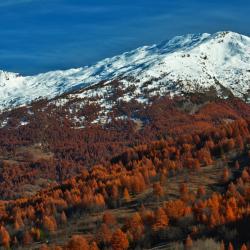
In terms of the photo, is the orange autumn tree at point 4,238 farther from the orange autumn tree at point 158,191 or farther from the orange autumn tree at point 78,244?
the orange autumn tree at point 158,191

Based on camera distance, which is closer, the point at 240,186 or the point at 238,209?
the point at 238,209

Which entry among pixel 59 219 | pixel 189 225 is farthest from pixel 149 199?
pixel 189 225

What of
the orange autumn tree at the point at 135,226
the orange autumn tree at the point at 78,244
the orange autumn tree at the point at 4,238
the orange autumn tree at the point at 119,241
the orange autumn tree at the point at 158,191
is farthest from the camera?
the orange autumn tree at the point at 158,191

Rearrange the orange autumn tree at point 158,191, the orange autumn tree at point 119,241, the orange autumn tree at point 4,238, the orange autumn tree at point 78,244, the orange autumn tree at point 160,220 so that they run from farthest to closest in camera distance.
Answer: the orange autumn tree at point 158,191
the orange autumn tree at point 4,238
the orange autumn tree at point 160,220
the orange autumn tree at point 78,244
the orange autumn tree at point 119,241

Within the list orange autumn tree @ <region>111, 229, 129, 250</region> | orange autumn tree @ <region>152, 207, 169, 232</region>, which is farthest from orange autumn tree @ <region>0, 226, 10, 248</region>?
orange autumn tree @ <region>152, 207, 169, 232</region>

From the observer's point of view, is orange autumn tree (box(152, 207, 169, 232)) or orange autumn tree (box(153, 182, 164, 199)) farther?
orange autumn tree (box(153, 182, 164, 199))

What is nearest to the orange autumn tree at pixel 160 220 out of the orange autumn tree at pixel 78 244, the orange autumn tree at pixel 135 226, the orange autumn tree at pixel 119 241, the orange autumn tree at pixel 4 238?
the orange autumn tree at pixel 135 226

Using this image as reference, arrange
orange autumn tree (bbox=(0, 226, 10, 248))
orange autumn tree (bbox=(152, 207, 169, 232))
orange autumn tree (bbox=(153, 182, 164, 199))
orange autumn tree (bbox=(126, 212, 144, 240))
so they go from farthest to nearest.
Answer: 1. orange autumn tree (bbox=(153, 182, 164, 199))
2. orange autumn tree (bbox=(0, 226, 10, 248))
3. orange autumn tree (bbox=(152, 207, 169, 232))
4. orange autumn tree (bbox=(126, 212, 144, 240))

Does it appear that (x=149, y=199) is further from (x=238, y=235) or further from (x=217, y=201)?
(x=238, y=235)

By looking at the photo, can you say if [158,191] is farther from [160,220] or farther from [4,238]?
[4,238]

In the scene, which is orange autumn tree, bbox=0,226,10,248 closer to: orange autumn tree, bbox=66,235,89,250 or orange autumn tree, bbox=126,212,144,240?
orange autumn tree, bbox=66,235,89,250

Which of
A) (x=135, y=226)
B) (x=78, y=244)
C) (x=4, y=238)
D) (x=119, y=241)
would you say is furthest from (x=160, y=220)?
(x=4, y=238)
